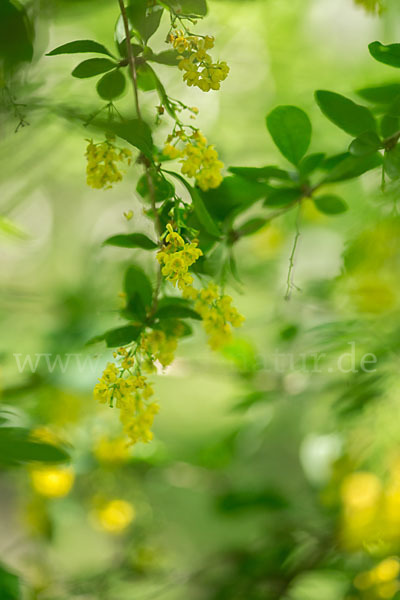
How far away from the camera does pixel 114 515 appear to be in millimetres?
691

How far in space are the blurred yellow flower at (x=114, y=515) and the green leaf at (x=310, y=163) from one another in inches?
20.1

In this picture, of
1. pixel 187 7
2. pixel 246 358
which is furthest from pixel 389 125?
pixel 246 358

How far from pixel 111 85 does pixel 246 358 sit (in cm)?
36

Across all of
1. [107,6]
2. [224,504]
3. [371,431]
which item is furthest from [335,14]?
[224,504]

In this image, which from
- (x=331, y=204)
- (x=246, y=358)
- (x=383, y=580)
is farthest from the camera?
(x=246, y=358)

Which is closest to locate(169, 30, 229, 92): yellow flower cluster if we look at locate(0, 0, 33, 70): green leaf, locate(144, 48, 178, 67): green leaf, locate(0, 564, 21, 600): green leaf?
locate(144, 48, 178, 67): green leaf

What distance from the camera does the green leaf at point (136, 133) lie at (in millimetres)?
284

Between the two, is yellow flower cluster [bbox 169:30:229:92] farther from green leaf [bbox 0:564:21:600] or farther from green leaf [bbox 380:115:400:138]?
green leaf [bbox 0:564:21:600]

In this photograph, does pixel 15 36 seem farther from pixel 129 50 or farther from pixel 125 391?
pixel 125 391

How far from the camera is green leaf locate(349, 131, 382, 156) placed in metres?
0.31

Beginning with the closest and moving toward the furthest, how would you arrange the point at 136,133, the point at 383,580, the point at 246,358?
the point at 136,133 < the point at 383,580 < the point at 246,358

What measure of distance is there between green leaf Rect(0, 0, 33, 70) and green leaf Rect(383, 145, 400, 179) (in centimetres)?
23

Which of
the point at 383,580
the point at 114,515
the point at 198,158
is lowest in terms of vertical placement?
the point at 383,580

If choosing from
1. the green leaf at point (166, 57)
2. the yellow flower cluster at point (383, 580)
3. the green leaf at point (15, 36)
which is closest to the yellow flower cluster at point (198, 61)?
the green leaf at point (166, 57)
